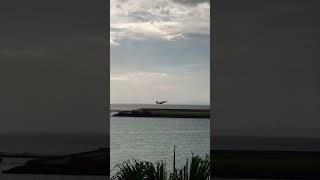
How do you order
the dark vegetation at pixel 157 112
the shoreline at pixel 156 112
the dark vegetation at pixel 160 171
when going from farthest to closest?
the dark vegetation at pixel 157 112 → the shoreline at pixel 156 112 → the dark vegetation at pixel 160 171

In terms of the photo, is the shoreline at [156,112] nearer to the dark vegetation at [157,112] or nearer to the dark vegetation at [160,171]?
the dark vegetation at [157,112]

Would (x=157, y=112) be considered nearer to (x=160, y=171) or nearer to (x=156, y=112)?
(x=156, y=112)

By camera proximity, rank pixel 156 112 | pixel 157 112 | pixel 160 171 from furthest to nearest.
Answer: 1. pixel 157 112
2. pixel 156 112
3. pixel 160 171

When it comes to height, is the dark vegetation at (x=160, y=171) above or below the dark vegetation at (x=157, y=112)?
below

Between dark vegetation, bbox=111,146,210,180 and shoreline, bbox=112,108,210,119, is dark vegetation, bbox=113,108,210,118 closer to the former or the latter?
shoreline, bbox=112,108,210,119

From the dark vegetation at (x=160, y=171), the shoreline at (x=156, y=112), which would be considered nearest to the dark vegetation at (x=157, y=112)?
the shoreline at (x=156, y=112)

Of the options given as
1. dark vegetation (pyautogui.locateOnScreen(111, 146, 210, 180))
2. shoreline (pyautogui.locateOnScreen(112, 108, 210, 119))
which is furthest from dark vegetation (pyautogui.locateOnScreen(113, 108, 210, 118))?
dark vegetation (pyautogui.locateOnScreen(111, 146, 210, 180))

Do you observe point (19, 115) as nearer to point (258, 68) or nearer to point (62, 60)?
point (62, 60)

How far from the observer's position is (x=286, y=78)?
9.46 ft

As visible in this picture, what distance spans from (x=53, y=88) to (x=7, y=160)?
1.76 feet

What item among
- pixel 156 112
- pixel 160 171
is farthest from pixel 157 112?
pixel 160 171

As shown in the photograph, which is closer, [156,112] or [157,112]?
[156,112]

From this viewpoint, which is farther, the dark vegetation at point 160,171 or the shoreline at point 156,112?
the shoreline at point 156,112

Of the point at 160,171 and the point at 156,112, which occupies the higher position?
the point at 156,112
